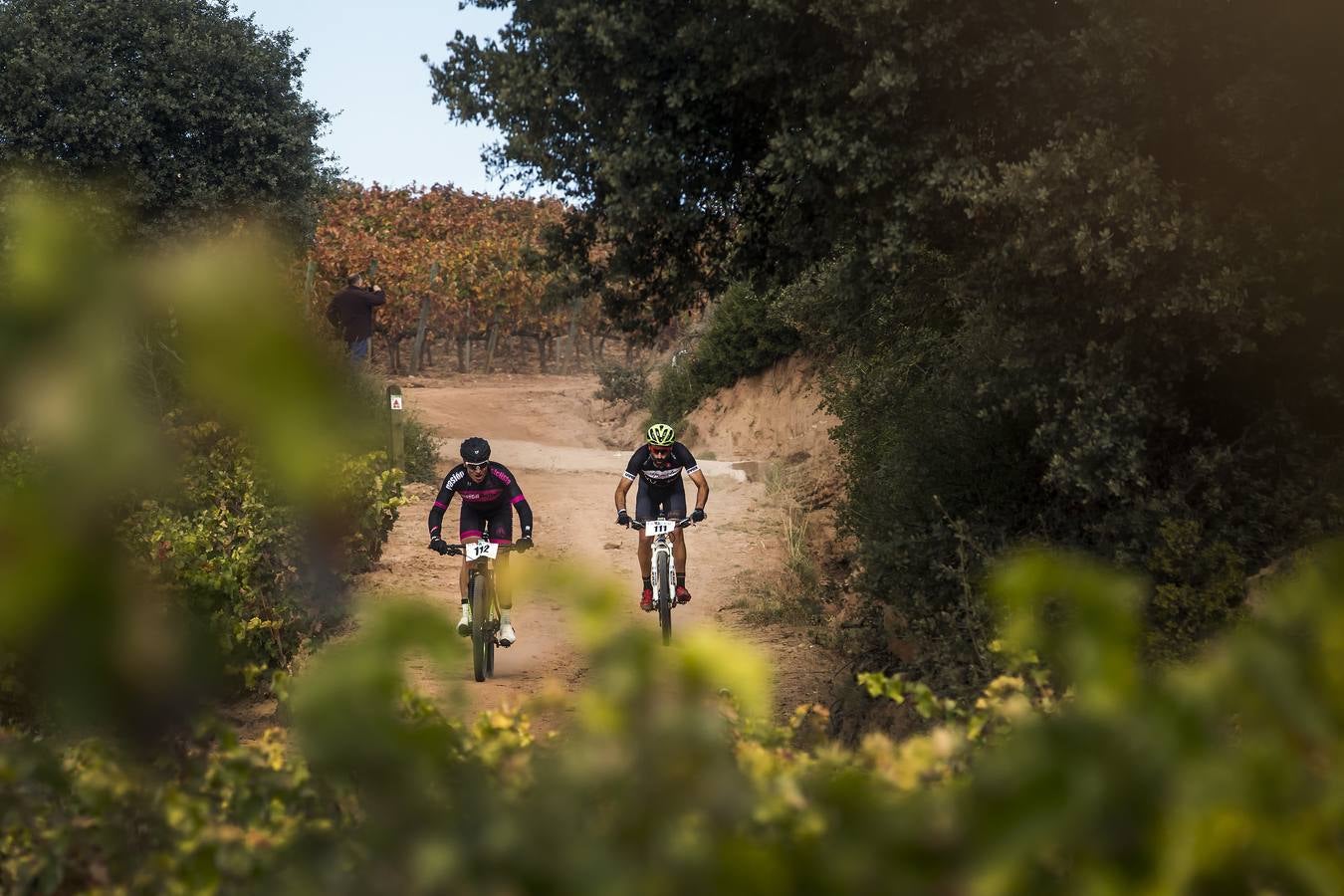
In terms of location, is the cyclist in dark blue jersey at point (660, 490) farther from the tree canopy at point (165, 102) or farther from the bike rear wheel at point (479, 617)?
the tree canopy at point (165, 102)

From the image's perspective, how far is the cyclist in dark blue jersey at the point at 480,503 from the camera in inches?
424

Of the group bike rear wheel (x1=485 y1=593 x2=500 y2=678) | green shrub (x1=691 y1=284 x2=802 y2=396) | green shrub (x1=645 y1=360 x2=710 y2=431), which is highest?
green shrub (x1=691 y1=284 x2=802 y2=396)

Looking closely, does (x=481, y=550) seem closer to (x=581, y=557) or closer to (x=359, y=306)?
(x=581, y=557)

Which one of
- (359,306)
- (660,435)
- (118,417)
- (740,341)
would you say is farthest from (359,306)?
(118,417)

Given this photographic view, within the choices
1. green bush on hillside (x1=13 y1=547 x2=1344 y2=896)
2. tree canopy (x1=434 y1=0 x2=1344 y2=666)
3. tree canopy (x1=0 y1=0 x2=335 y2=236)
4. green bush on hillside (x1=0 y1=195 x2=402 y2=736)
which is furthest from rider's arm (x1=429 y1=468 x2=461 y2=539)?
tree canopy (x1=0 y1=0 x2=335 y2=236)

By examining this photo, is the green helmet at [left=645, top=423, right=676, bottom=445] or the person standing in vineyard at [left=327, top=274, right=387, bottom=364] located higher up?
the person standing in vineyard at [left=327, top=274, right=387, bottom=364]

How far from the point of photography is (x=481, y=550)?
10.8 meters

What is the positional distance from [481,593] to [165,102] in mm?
25128

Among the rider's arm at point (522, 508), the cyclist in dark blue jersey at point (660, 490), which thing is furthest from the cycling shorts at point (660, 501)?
the rider's arm at point (522, 508)

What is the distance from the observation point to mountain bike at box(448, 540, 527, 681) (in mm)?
10656

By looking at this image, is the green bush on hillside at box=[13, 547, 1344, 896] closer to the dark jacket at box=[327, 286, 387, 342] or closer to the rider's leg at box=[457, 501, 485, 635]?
the rider's leg at box=[457, 501, 485, 635]

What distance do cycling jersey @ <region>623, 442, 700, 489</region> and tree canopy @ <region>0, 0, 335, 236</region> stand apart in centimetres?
2056

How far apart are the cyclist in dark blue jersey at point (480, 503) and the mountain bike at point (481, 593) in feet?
0.19

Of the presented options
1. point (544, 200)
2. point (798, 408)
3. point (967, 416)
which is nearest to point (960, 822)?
point (967, 416)
